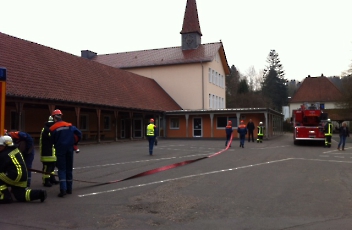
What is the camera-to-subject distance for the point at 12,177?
7355 millimetres

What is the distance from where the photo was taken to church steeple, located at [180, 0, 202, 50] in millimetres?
46281

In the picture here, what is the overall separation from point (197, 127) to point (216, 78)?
12480 mm

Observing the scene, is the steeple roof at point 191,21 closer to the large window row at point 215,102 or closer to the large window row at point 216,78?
the large window row at point 216,78

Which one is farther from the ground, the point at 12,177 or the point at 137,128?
the point at 137,128

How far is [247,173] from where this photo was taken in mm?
11625

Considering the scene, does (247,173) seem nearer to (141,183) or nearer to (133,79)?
(141,183)

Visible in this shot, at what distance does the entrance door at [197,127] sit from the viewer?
37031mm

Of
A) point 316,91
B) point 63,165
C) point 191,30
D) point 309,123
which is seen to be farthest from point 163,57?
point 63,165

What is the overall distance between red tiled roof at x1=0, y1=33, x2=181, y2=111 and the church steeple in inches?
469

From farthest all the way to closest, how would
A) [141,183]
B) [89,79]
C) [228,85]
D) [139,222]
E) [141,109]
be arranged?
[228,85] → [141,109] → [89,79] → [141,183] → [139,222]

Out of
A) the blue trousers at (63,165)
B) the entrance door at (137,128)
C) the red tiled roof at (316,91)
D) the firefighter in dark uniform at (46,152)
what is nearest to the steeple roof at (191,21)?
the entrance door at (137,128)

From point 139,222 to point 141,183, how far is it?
11.8 ft

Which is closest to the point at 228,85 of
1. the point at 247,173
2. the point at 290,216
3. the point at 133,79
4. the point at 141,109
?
the point at 133,79

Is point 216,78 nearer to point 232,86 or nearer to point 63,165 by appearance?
point 232,86
